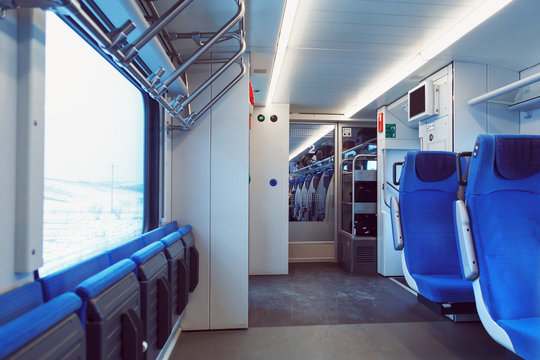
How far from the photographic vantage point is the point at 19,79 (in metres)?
1.07

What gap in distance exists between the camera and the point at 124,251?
5.93ft

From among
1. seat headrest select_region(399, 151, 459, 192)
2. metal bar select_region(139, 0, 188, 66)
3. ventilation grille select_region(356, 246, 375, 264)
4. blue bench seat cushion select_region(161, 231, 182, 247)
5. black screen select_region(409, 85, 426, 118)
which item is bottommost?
ventilation grille select_region(356, 246, 375, 264)

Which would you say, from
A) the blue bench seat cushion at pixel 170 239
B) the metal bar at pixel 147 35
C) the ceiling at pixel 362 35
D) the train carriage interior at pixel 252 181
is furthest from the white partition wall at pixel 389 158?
the metal bar at pixel 147 35

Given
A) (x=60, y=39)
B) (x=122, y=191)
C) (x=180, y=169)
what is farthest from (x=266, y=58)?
(x=60, y=39)

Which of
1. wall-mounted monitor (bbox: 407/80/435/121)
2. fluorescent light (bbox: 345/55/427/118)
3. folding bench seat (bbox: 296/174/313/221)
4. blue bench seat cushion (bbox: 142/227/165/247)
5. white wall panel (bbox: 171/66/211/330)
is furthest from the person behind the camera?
folding bench seat (bbox: 296/174/313/221)

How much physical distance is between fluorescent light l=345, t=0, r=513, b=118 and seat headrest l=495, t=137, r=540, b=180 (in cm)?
108

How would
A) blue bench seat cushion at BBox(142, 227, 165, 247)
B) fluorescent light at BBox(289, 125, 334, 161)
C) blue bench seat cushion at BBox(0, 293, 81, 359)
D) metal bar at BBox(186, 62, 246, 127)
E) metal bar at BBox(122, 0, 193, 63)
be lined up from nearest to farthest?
blue bench seat cushion at BBox(0, 293, 81, 359)
metal bar at BBox(122, 0, 193, 63)
blue bench seat cushion at BBox(142, 227, 165, 247)
metal bar at BBox(186, 62, 246, 127)
fluorescent light at BBox(289, 125, 334, 161)

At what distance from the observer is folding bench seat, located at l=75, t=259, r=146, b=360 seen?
1.12 m

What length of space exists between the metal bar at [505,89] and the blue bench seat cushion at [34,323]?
10.7ft

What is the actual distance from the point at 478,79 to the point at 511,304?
97.3 inches

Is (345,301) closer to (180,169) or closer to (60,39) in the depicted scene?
(180,169)

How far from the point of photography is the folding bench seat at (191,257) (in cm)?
261

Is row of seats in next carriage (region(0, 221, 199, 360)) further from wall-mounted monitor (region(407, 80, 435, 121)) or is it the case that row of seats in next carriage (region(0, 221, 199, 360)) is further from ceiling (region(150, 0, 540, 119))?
wall-mounted monitor (region(407, 80, 435, 121))

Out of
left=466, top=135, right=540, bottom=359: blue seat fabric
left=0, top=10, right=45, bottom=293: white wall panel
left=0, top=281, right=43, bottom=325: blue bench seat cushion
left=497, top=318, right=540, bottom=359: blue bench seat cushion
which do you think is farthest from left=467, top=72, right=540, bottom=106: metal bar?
left=0, top=281, right=43, bottom=325: blue bench seat cushion
